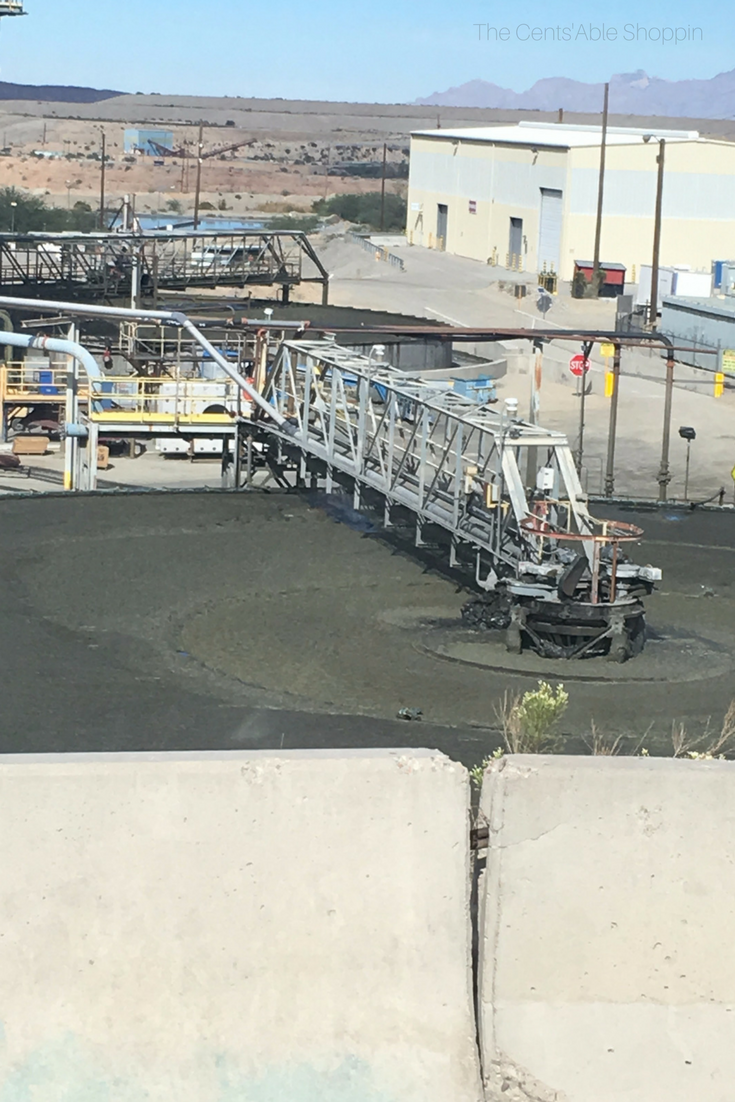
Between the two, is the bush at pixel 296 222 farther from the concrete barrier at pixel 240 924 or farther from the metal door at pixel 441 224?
the concrete barrier at pixel 240 924

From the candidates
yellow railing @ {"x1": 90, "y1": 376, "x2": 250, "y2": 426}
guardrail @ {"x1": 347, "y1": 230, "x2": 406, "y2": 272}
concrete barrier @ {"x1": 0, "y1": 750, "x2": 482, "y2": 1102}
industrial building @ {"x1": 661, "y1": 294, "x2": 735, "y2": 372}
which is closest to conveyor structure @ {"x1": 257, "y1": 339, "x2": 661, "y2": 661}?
yellow railing @ {"x1": 90, "y1": 376, "x2": 250, "y2": 426}

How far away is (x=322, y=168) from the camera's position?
188250 mm

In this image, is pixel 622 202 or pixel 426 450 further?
pixel 622 202

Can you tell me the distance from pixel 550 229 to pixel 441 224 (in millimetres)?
16768

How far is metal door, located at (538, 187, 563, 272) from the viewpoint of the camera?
78000 mm

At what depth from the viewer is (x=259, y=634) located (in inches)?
679

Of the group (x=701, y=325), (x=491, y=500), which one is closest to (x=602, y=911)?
(x=491, y=500)

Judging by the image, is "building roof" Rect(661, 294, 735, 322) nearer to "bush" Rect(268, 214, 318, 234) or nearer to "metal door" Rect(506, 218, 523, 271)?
"metal door" Rect(506, 218, 523, 271)

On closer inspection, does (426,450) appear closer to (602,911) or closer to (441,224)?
(602,911)

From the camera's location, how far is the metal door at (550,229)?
78000mm

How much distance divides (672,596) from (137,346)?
921 inches

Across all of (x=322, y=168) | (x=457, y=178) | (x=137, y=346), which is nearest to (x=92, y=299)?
(x=137, y=346)

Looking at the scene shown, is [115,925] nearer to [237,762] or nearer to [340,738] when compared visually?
[237,762]

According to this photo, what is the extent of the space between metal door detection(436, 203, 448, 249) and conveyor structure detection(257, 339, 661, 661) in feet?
229
